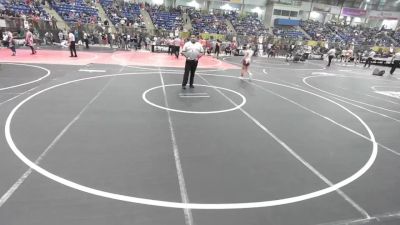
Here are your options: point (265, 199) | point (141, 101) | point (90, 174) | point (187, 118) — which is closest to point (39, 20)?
point (141, 101)

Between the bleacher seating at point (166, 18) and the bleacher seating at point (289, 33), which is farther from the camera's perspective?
the bleacher seating at point (289, 33)

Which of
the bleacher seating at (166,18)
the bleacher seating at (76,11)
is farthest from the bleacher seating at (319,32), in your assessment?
the bleacher seating at (76,11)

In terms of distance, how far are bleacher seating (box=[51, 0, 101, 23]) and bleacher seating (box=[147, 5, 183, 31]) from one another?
751 cm

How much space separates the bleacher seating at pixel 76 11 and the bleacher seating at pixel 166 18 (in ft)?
24.7

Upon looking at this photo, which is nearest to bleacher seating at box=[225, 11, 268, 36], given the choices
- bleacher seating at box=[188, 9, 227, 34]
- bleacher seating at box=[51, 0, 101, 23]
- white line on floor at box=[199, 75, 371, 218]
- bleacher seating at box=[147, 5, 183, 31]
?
bleacher seating at box=[188, 9, 227, 34]

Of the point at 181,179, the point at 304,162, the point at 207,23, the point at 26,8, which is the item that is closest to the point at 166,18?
the point at 207,23

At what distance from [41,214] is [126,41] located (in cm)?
2454

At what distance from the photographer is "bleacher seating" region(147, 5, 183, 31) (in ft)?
118

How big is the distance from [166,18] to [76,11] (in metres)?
11.2

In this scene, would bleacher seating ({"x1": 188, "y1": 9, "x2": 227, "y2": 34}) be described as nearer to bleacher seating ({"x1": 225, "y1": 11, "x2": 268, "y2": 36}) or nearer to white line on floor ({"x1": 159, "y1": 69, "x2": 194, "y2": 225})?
bleacher seating ({"x1": 225, "y1": 11, "x2": 268, "y2": 36})

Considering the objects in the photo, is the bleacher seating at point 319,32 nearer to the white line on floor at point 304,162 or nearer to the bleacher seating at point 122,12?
the bleacher seating at point 122,12

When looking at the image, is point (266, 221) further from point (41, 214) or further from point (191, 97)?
point (191, 97)

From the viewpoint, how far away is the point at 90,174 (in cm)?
443

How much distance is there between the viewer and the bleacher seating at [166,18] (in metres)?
36.0
